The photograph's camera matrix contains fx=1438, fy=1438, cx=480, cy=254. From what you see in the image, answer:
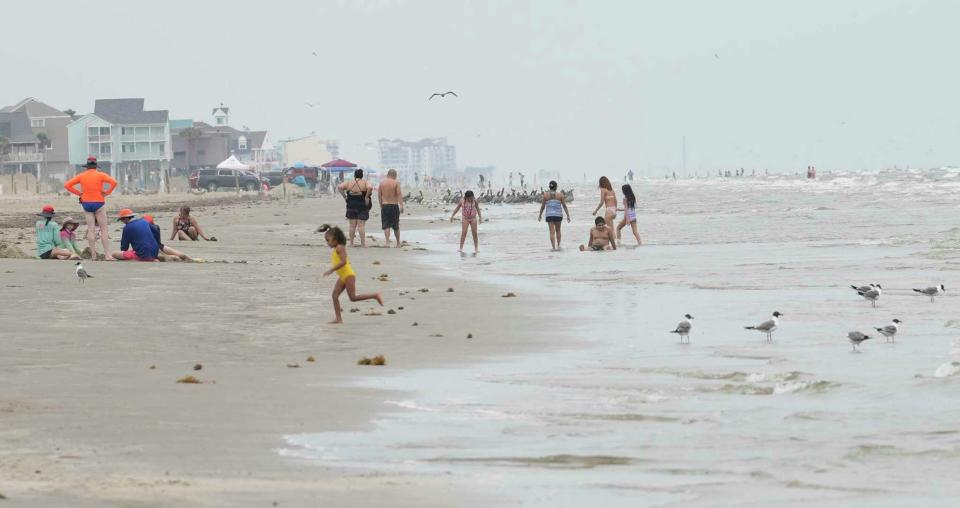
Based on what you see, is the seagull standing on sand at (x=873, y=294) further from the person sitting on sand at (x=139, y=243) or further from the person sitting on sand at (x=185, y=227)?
the person sitting on sand at (x=185, y=227)

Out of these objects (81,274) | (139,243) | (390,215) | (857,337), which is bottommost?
(857,337)

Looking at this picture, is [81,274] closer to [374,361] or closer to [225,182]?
[374,361]

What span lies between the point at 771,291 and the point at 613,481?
11.4 m

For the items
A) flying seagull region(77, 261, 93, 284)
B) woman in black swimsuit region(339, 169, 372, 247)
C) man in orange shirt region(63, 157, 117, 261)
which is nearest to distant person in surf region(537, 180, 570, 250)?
woman in black swimsuit region(339, 169, 372, 247)

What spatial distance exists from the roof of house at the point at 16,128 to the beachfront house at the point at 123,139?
457 centimetres

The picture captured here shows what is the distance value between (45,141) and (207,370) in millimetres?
126288

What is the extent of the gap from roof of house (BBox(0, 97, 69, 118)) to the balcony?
5370 mm

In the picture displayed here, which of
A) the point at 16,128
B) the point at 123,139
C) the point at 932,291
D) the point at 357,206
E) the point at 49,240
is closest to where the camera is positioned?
the point at 932,291

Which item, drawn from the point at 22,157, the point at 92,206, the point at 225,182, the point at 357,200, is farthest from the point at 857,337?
the point at 22,157

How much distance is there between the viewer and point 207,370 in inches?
420

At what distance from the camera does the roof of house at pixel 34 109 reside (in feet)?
436

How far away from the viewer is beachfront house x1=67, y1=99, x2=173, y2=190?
134875 millimetres

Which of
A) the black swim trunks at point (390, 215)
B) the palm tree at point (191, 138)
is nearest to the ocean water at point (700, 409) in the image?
the black swim trunks at point (390, 215)

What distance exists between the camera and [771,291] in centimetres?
1773
